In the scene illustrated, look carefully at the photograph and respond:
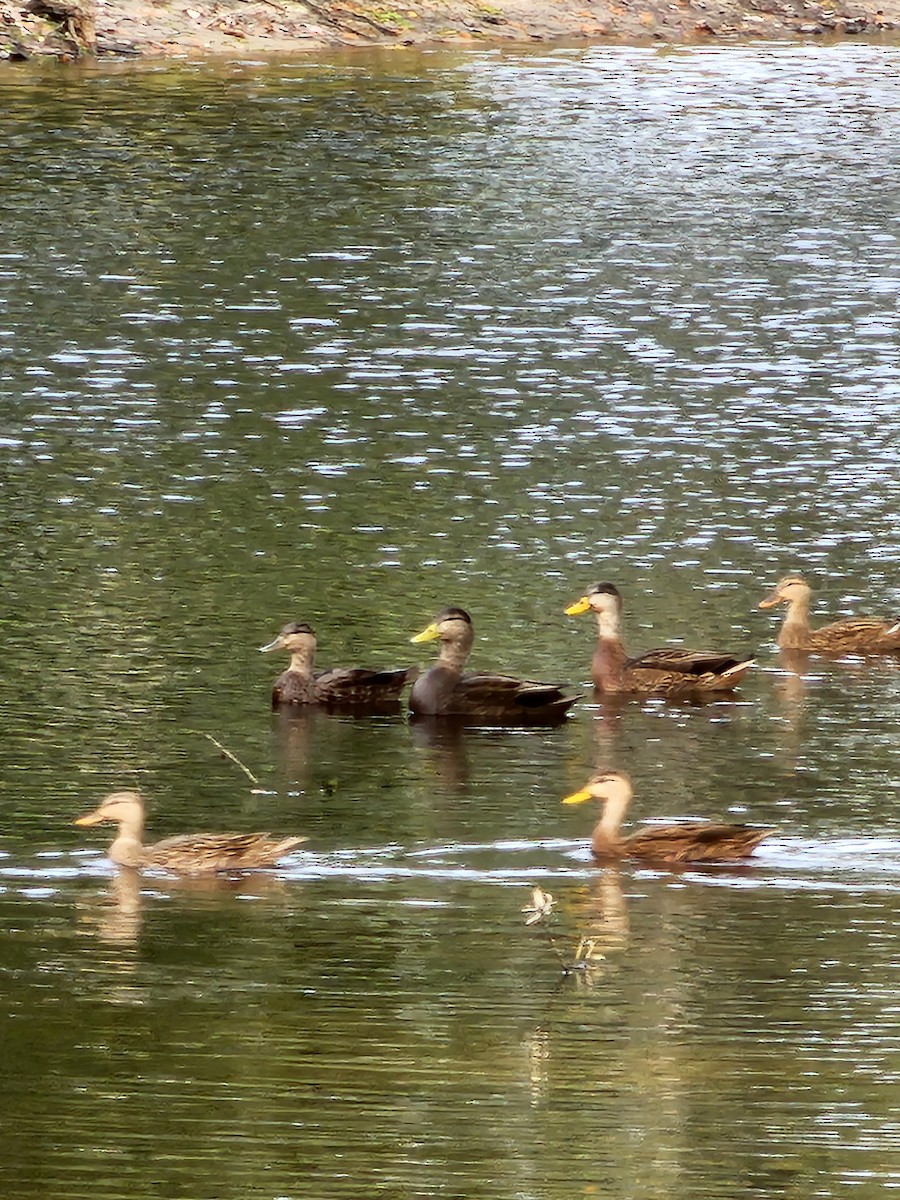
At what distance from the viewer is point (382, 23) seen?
62.8m

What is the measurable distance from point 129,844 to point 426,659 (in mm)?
5019

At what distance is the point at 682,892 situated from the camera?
531 inches

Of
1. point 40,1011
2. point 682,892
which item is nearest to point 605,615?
point 682,892

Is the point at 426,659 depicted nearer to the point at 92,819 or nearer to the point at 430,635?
the point at 430,635

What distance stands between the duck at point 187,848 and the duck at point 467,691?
3294mm

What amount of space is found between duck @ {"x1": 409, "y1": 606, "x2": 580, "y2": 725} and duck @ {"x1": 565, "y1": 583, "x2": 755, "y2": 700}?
1.66 ft

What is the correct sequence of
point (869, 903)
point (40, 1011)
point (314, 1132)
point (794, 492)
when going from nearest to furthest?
point (314, 1132), point (40, 1011), point (869, 903), point (794, 492)

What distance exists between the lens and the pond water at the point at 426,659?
10461mm

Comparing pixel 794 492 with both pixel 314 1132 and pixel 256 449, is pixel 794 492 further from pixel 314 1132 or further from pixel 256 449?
pixel 314 1132

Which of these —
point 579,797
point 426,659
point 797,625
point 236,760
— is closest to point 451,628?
point 426,659

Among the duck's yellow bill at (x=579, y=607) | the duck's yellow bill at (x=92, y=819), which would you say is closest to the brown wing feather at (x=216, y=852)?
the duck's yellow bill at (x=92, y=819)

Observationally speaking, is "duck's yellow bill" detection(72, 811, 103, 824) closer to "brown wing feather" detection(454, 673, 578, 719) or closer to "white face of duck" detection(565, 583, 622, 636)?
"brown wing feather" detection(454, 673, 578, 719)

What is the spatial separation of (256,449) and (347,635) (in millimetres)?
6309

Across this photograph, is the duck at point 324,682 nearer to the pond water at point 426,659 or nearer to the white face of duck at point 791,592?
the pond water at point 426,659
